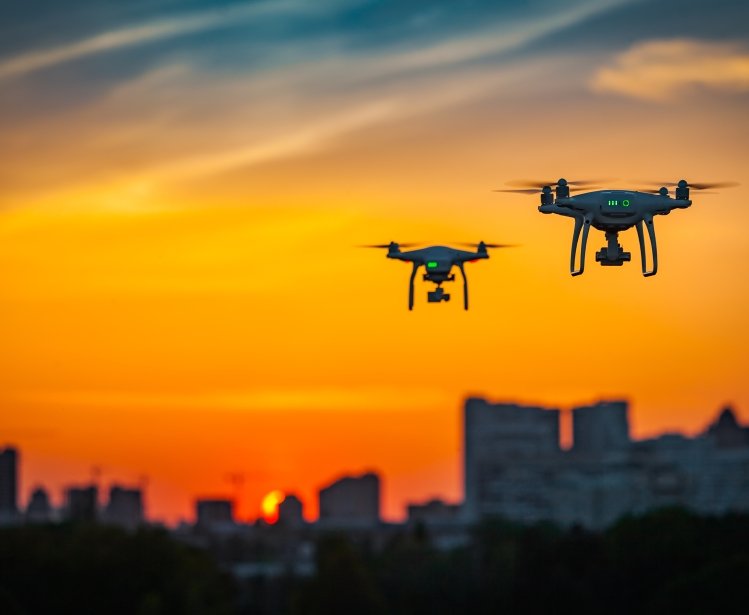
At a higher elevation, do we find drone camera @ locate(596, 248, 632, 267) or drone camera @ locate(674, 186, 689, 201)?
drone camera @ locate(674, 186, 689, 201)

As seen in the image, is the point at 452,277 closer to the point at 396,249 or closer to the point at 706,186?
the point at 396,249

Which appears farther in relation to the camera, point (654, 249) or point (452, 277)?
point (452, 277)

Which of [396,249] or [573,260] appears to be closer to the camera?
[573,260]

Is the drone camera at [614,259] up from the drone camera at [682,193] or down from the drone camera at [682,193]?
down

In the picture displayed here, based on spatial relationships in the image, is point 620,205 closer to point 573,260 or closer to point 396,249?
point 573,260

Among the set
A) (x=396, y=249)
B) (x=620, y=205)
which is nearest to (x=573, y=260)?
(x=620, y=205)

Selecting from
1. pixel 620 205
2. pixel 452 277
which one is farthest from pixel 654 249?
pixel 452 277

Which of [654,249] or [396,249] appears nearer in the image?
[654,249]
